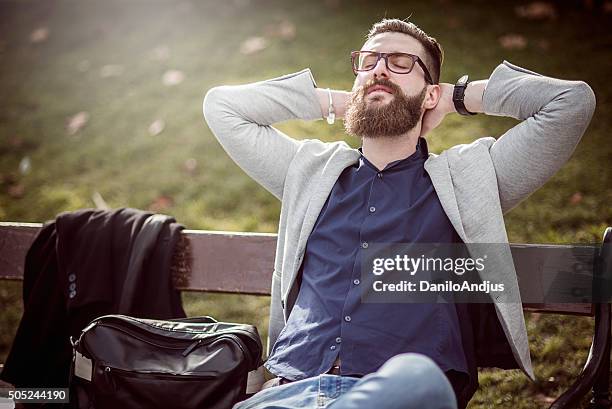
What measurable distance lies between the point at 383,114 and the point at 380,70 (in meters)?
0.21

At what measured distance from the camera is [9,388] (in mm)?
3234

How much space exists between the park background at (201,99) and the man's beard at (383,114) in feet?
5.27

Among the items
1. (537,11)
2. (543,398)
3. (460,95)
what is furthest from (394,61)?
(537,11)

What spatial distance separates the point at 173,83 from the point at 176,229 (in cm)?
367

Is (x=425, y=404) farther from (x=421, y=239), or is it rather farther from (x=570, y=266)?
(x=570, y=266)

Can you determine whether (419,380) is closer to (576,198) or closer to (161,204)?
(576,198)

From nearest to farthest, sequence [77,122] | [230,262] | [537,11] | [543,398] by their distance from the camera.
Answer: [230,262]
[543,398]
[537,11]
[77,122]

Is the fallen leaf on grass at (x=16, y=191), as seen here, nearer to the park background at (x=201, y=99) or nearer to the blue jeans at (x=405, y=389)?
the park background at (x=201, y=99)

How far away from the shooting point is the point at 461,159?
2883mm

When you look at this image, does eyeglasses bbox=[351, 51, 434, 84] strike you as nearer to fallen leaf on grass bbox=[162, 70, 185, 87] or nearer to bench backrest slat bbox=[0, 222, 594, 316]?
bench backrest slat bbox=[0, 222, 594, 316]

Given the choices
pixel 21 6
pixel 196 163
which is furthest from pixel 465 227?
pixel 21 6

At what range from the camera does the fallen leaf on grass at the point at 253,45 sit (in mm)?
6770

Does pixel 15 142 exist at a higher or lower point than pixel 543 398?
higher

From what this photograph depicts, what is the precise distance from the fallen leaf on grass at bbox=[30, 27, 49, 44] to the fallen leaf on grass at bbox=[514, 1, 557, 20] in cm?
532
